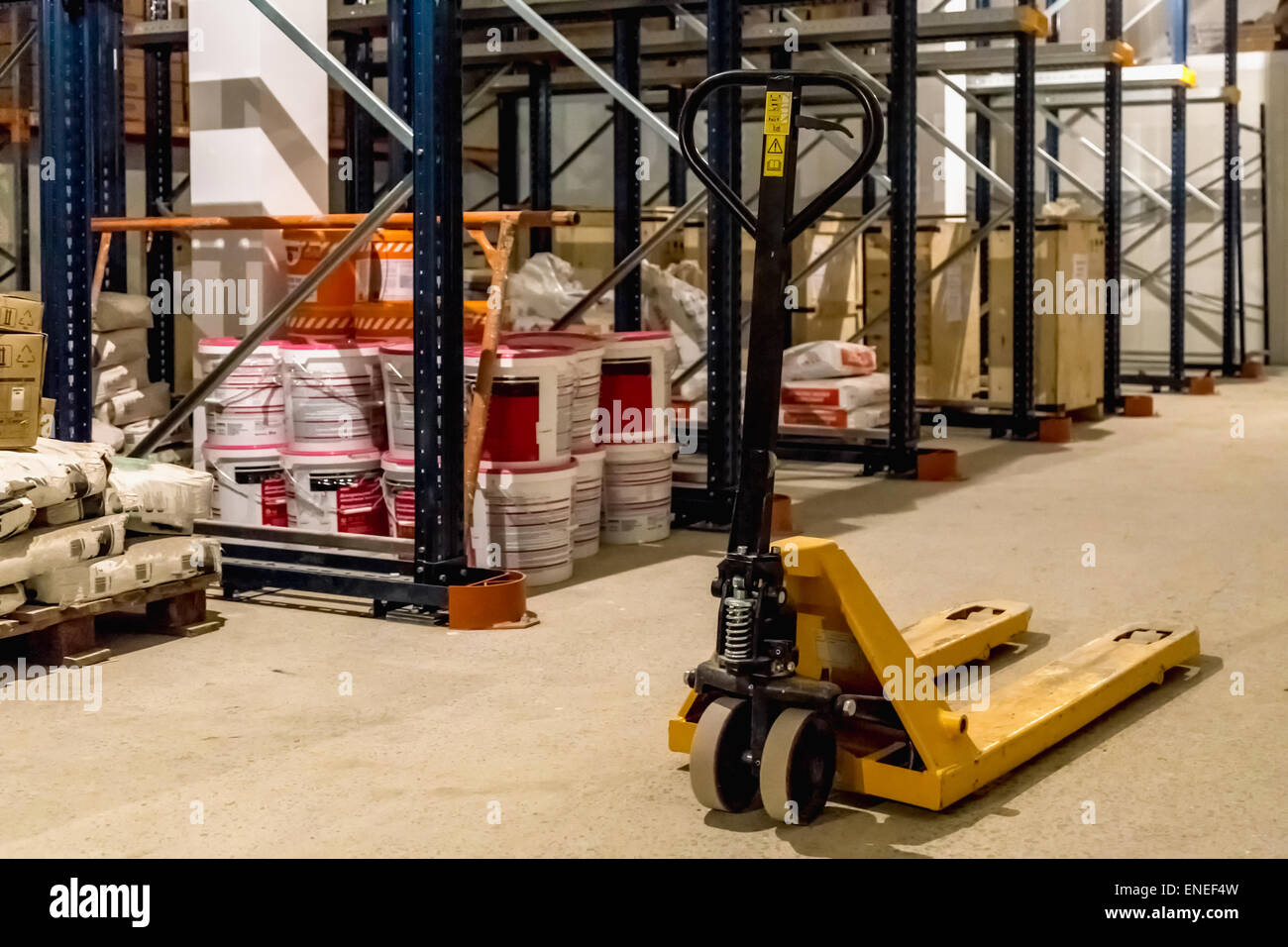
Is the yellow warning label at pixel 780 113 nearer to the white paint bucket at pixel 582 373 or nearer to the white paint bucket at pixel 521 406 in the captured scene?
the white paint bucket at pixel 521 406

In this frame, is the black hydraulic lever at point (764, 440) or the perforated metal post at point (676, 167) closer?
the black hydraulic lever at point (764, 440)

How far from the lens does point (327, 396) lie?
6.12 m

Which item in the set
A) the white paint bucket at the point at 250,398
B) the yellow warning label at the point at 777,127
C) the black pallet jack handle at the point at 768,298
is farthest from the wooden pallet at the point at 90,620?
the yellow warning label at the point at 777,127

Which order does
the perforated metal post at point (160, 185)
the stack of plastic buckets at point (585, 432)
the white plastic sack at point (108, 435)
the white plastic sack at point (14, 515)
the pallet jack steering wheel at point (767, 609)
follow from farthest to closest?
the perforated metal post at point (160, 185)
the white plastic sack at point (108, 435)
the stack of plastic buckets at point (585, 432)
the white plastic sack at point (14, 515)
the pallet jack steering wheel at point (767, 609)

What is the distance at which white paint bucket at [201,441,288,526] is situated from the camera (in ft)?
20.5

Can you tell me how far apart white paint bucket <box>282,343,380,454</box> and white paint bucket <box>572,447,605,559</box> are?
841 millimetres

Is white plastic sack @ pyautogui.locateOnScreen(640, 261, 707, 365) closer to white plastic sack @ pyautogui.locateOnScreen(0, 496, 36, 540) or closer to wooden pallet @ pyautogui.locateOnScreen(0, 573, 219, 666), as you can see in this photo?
wooden pallet @ pyautogui.locateOnScreen(0, 573, 219, 666)

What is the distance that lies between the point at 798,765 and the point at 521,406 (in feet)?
9.09

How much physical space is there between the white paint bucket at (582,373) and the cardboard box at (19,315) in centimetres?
188

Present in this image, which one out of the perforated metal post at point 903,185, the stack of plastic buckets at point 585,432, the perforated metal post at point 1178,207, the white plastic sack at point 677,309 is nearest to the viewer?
the stack of plastic buckets at point 585,432

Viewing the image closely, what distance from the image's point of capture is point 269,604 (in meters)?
5.69

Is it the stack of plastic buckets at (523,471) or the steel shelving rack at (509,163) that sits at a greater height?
the steel shelving rack at (509,163)

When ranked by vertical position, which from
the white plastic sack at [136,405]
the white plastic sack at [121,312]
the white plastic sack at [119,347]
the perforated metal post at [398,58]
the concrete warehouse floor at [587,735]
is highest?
the perforated metal post at [398,58]

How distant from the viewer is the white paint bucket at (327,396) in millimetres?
6121
